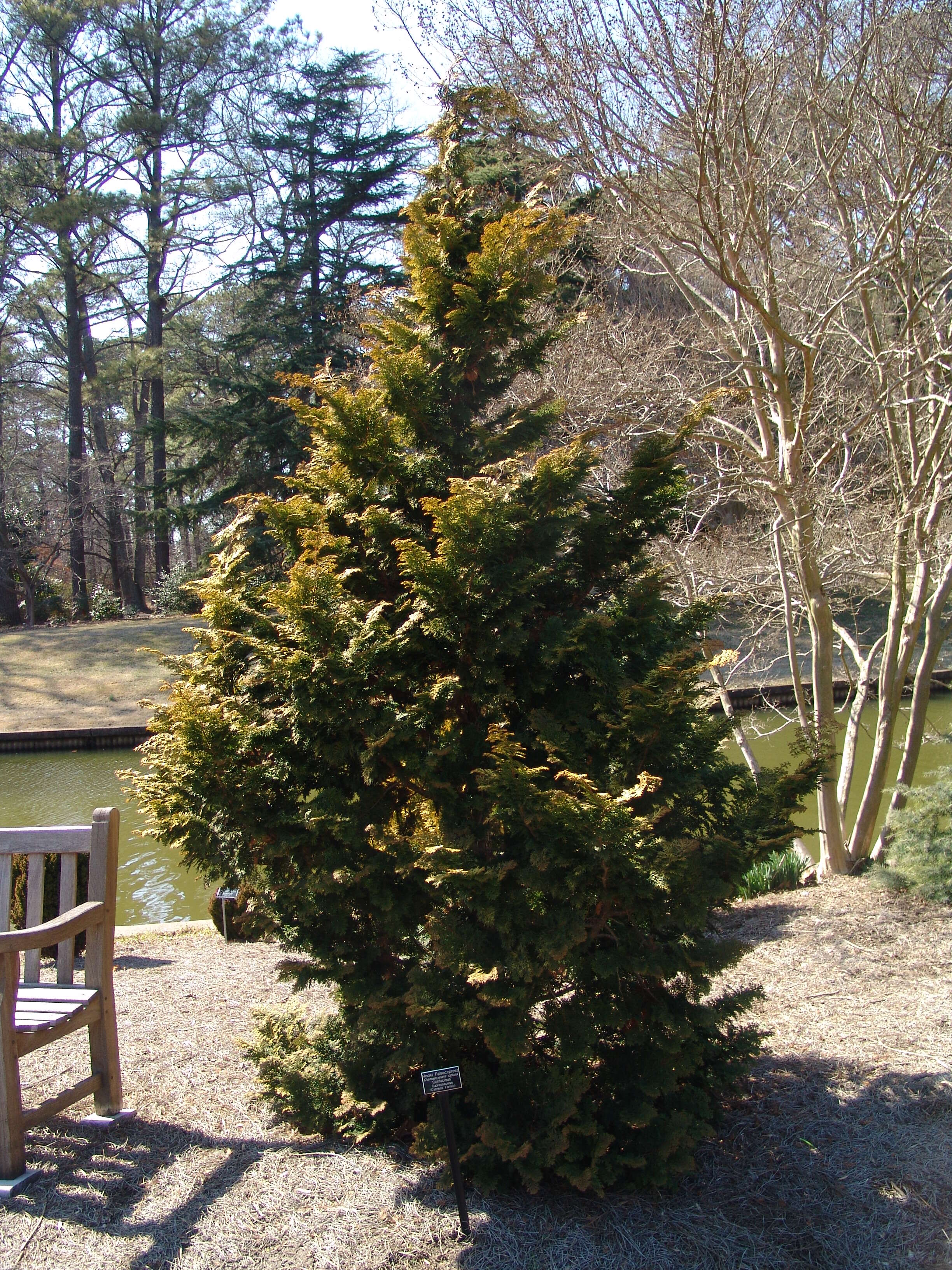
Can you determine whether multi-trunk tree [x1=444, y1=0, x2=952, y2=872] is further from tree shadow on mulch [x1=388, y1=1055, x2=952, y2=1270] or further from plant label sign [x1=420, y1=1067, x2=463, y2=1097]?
plant label sign [x1=420, y1=1067, x2=463, y2=1097]

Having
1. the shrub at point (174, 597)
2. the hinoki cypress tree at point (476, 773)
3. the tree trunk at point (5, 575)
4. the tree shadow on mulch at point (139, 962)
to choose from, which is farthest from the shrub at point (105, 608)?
the hinoki cypress tree at point (476, 773)

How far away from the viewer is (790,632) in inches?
263

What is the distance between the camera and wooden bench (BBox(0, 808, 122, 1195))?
2.82 metres

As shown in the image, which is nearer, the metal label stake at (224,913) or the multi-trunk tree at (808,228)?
the multi-trunk tree at (808,228)

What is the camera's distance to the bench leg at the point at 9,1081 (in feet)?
9.18

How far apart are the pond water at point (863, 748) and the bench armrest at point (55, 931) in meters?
4.65

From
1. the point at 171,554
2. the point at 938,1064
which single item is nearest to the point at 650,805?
the point at 938,1064

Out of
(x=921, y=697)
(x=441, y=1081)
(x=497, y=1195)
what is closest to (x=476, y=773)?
(x=441, y=1081)

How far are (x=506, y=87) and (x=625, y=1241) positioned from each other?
6.15 m

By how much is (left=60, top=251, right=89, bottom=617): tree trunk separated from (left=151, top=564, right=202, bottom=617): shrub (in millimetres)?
2295

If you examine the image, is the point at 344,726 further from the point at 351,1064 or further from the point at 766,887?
the point at 766,887

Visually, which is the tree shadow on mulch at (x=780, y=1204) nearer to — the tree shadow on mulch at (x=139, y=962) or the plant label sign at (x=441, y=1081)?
the plant label sign at (x=441, y=1081)

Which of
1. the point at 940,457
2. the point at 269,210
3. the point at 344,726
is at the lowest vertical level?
the point at 344,726

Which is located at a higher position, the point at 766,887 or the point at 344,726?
the point at 344,726
